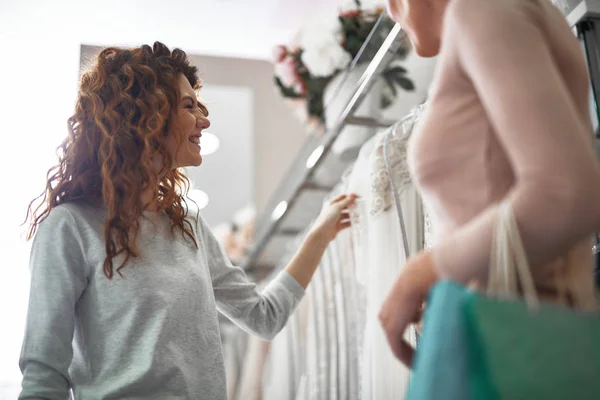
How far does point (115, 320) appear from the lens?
99 centimetres

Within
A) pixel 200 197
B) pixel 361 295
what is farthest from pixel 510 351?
pixel 200 197

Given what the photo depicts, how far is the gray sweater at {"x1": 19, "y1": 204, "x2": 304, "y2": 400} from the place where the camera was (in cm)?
92

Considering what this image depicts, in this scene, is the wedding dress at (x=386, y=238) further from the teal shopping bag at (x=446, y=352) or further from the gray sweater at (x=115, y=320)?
the teal shopping bag at (x=446, y=352)

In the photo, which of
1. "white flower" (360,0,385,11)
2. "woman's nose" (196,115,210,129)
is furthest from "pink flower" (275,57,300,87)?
"woman's nose" (196,115,210,129)

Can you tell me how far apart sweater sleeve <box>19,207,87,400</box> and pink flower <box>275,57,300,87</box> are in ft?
3.40

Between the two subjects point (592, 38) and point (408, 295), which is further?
point (592, 38)

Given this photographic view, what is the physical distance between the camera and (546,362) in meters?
0.51

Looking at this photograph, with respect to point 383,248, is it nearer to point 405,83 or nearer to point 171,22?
point 405,83

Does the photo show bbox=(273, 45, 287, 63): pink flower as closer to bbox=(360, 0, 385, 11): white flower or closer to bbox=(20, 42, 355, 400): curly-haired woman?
bbox=(360, 0, 385, 11): white flower

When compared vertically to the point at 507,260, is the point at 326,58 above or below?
above

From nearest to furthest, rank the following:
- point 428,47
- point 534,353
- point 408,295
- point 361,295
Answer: point 534,353, point 408,295, point 428,47, point 361,295

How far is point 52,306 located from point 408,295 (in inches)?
21.9

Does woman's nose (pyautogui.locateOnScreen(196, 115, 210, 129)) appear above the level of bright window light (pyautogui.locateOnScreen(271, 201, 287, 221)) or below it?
above

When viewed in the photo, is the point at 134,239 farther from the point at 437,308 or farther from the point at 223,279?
the point at 437,308
